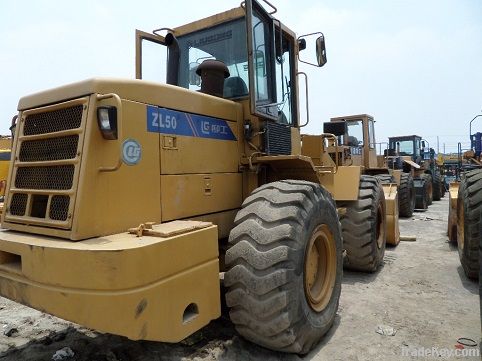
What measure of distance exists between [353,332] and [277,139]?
2.06 m

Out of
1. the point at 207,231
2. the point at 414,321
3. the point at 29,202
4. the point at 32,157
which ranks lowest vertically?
the point at 414,321

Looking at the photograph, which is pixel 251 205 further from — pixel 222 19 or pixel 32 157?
pixel 222 19

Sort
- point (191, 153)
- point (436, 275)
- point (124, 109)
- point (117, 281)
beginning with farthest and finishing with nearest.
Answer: point (436, 275)
point (191, 153)
point (124, 109)
point (117, 281)

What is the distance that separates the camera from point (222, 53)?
4.14 m

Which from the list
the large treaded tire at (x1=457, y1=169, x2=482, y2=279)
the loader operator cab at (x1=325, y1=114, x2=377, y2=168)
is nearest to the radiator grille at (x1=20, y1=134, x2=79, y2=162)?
the large treaded tire at (x1=457, y1=169, x2=482, y2=279)

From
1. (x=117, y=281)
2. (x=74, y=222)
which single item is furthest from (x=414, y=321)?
(x=74, y=222)

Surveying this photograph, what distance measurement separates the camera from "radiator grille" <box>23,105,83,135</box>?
2.71m

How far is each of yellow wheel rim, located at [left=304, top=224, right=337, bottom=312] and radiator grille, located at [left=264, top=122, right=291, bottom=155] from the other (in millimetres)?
1023

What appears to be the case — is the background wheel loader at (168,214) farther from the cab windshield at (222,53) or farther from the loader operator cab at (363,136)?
the loader operator cab at (363,136)

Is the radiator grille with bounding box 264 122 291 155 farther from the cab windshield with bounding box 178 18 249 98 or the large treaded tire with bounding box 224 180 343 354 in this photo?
the large treaded tire with bounding box 224 180 343 354

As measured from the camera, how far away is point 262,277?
2.82 m

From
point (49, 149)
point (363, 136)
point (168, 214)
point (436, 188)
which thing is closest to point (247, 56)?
point (168, 214)

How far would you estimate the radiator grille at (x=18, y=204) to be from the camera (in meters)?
2.98

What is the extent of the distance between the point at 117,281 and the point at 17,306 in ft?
9.79
